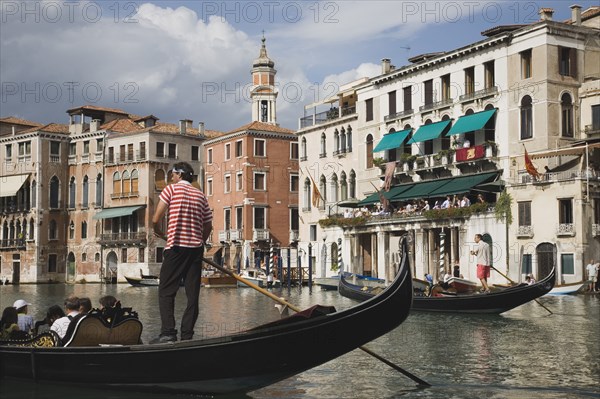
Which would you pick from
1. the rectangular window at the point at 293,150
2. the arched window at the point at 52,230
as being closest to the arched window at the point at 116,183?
the arched window at the point at 52,230

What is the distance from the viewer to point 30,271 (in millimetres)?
47906

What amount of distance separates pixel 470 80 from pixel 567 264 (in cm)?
844

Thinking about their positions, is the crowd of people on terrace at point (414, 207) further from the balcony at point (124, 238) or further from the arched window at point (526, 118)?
the balcony at point (124, 238)

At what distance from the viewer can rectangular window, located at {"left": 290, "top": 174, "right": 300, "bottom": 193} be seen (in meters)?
44.2

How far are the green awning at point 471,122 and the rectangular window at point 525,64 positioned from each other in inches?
63.9

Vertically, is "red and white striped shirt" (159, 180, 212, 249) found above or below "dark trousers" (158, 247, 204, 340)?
above

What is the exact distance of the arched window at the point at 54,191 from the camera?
49053 mm

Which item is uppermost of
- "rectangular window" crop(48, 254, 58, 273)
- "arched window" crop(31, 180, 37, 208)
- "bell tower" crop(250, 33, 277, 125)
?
"bell tower" crop(250, 33, 277, 125)

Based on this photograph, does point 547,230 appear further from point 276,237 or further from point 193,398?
point 193,398

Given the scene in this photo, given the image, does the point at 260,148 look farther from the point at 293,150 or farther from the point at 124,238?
the point at 124,238

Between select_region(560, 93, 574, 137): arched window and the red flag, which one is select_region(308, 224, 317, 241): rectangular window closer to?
the red flag

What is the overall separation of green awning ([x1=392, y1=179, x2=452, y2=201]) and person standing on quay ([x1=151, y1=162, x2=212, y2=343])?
972 inches

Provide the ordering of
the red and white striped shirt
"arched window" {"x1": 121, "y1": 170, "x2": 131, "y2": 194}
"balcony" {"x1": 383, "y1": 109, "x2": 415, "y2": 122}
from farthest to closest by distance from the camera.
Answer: "arched window" {"x1": 121, "y1": 170, "x2": 131, "y2": 194} → "balcony" {"x1": 383, "y1": 109, "x2": 415, "y2": 122} → the red and white striped shirt

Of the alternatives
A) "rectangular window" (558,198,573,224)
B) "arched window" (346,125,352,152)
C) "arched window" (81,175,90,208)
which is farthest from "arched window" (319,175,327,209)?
"arched window" (81,175,90,208)
